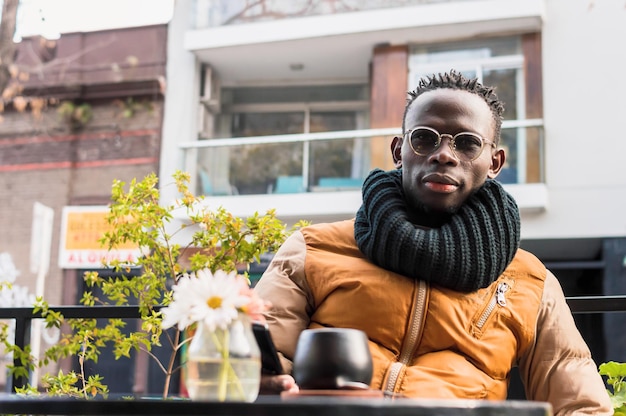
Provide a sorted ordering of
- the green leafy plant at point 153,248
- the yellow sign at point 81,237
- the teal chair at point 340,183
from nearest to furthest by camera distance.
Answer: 1. the green leafy plant at point 153,248
2. the teal chair at point 340,183
3. the yellow sign at point 81,237

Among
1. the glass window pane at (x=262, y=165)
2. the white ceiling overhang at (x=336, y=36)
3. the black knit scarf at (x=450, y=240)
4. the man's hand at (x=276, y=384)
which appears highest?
the white ceiling overhang at (x=336, y=36)

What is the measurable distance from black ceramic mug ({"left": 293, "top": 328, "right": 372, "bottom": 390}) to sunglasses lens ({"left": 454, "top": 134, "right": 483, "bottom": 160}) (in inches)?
28.9

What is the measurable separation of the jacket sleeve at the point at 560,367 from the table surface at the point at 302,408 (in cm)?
81

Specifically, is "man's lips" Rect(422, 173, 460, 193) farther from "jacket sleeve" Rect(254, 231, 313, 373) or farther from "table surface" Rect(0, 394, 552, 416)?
"table surface" Rect(0, 394, 552, 416)

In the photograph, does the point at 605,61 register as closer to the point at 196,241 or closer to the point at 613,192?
the point at 613,192

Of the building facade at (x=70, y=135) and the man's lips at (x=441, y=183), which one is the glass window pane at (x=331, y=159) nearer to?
the building facade at (x=70, y=135)

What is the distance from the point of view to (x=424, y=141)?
74.4 inches

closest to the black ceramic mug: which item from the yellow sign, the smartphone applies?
the smartphone

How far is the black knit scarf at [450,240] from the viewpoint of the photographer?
1.79 meters

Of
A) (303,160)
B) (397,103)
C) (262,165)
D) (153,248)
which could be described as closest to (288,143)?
(303,160)

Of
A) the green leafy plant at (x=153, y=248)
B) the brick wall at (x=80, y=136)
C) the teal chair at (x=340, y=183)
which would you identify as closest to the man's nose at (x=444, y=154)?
the green leafy plant at (x=153, y=248)

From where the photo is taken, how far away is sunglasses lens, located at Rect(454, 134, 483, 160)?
1867mm

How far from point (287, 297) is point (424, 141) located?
0.49m

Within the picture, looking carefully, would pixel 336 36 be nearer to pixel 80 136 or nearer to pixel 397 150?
pixel 80 136
